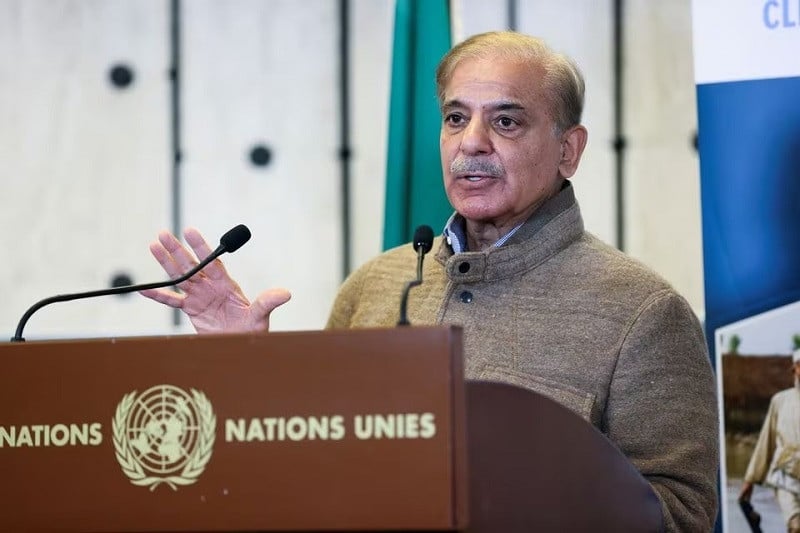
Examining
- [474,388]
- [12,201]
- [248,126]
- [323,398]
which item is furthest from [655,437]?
[12,201]

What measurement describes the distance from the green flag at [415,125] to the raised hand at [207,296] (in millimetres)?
1117

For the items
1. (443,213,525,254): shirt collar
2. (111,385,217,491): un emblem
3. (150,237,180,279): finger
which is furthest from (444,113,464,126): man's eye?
(111,385,217,491): un emblem

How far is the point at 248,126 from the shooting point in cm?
376

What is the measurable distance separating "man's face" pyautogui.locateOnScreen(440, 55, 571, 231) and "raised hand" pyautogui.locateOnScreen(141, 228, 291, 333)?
45 centimetres

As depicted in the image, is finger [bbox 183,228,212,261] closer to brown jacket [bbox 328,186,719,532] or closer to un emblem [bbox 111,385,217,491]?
brown jacket [bbox 328,186,719,532]

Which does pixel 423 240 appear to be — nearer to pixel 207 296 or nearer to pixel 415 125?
pixel 207 296

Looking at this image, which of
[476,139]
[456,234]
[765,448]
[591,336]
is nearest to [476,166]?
[476,139]

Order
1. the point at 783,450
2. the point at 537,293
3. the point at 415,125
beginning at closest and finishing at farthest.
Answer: the point at 537,293 → the point at 783,450 → the point at 415,125

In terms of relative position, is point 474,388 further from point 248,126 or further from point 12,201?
point 12,201

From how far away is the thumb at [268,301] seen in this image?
1865mm

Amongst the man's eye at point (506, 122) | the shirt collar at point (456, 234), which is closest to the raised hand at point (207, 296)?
the shirt collar at point (456, 234)

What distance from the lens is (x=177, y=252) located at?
1.96m

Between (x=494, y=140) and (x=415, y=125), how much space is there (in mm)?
1016

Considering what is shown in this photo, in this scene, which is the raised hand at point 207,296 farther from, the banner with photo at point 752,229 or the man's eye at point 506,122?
the banner with photo at point 752,229
